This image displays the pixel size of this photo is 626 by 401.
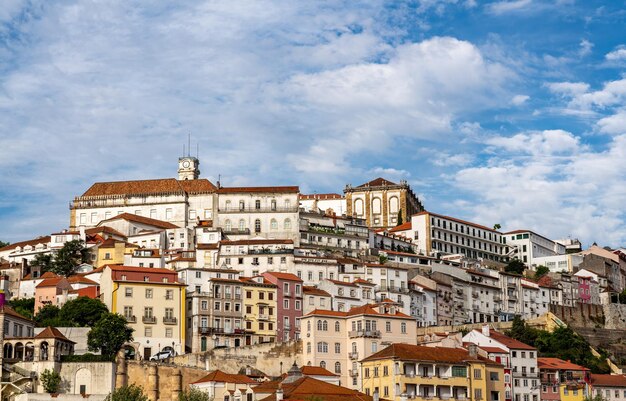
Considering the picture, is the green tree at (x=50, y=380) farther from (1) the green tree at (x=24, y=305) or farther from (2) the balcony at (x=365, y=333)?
(2) the balcony at (x=365, y=333)

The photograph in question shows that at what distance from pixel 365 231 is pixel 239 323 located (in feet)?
109

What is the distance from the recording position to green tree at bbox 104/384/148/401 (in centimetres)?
6800

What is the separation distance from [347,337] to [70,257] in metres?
41.9

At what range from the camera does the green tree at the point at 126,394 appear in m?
68.0

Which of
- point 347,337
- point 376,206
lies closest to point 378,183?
point 376,206

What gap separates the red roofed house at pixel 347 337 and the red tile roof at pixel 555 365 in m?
11.3

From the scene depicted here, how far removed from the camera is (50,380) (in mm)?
72562

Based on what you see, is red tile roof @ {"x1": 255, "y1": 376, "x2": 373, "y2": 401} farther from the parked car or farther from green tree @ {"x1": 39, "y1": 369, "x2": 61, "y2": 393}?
the parked car

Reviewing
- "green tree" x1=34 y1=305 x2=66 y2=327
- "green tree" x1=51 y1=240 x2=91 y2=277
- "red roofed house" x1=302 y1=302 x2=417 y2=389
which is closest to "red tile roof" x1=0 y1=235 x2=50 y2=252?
"green tree" x1=51 y1=240 x2=91 y2=277

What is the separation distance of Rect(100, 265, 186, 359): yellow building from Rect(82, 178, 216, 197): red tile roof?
4238cm

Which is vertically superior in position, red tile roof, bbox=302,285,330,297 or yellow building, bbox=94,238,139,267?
yellow building, bbox=94,238,139,267

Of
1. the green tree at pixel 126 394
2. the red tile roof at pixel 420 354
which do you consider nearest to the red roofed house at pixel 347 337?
the red tile roof at pixel 420 354

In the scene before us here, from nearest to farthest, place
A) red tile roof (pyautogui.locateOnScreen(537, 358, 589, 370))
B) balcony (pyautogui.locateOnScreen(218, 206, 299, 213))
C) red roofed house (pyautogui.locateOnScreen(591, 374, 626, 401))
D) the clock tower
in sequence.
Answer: red tile roof (pyautogui.locateOnScreen(537, 358, 589, 370)), red roofed house (pyautogui.locateOnScreen(591, 374, 626, 401)), balcony (pyautogui.locateOnScreen(218, 206, 299, 213)), the clock tower

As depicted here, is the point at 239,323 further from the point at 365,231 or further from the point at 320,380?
the point at 365,231
